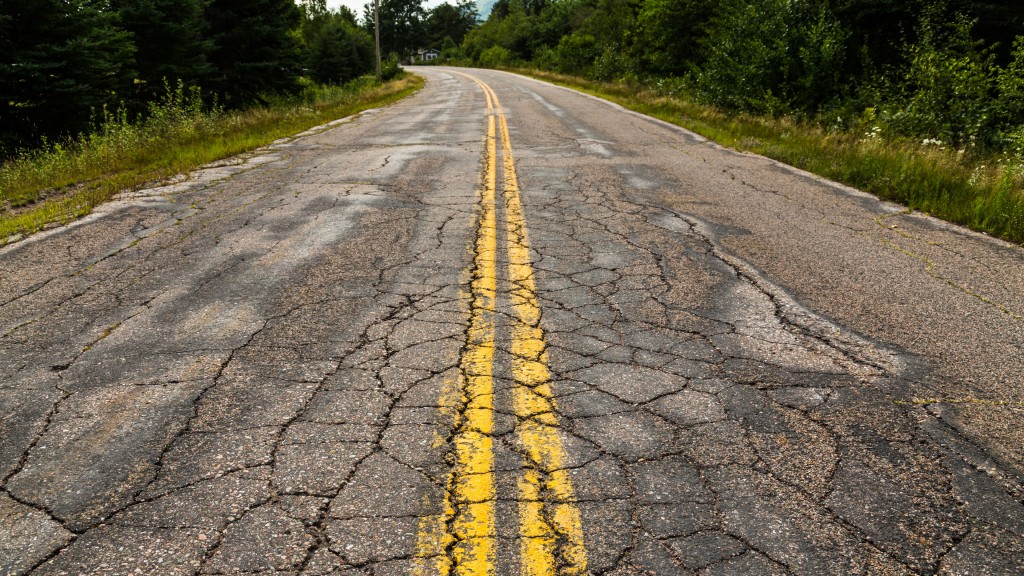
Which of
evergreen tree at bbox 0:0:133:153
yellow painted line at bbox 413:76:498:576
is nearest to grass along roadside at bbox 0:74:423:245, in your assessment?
evergreen tree at bbox 0:0:133:153

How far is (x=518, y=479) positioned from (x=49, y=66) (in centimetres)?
1245

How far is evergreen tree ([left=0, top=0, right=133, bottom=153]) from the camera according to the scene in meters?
10.7

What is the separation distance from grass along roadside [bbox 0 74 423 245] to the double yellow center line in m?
5.07

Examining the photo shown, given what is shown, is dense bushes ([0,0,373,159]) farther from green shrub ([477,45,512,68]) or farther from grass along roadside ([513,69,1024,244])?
green shrub ([477,45,512,68])

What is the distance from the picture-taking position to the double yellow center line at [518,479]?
217cm

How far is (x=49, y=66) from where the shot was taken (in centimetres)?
1082

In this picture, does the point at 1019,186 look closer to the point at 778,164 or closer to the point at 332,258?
the point at 778,164

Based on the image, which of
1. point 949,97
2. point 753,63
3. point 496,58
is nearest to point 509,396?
point 949,97

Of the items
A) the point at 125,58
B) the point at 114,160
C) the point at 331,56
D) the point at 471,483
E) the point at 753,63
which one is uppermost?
the point at 331,56

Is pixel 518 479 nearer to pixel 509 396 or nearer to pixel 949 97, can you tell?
pixel 509 396

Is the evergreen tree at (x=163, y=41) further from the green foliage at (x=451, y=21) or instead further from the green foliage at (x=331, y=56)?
the green foliage at (x=451, y=21)

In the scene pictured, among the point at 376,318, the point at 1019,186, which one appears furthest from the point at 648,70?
the point at 376,318

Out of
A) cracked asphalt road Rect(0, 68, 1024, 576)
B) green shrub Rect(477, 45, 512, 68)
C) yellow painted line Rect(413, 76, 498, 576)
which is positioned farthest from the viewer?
green shrub Rect(477, 45, 512, 68)

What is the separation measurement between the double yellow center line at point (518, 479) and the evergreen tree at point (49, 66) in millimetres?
10950
